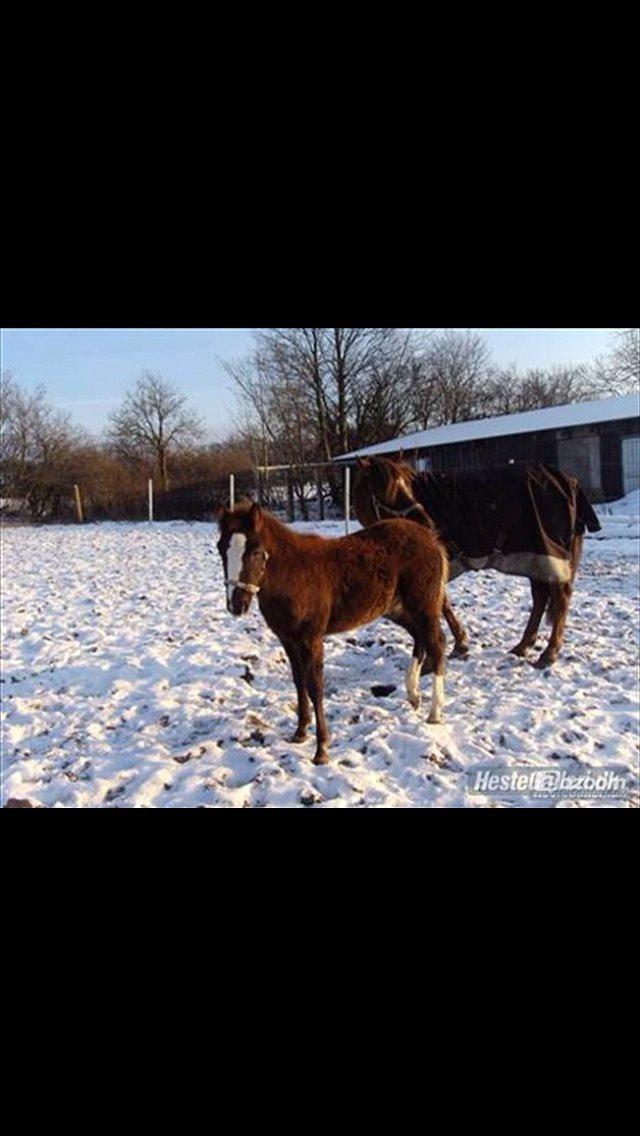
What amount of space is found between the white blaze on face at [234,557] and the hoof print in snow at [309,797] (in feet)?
2.97

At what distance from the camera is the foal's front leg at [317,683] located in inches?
104

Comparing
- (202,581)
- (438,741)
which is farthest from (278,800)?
(202,581)

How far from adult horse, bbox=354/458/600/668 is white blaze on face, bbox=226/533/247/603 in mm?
1059

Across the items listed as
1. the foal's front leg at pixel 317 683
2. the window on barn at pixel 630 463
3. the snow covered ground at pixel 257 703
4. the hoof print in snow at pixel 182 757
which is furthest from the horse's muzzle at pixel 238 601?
the window on barn at pixel 630 463

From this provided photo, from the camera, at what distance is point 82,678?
3785 mm

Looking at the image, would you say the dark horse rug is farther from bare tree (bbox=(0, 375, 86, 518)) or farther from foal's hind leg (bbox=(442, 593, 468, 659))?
bare tree (bbox=(0, 375, 86, 518))

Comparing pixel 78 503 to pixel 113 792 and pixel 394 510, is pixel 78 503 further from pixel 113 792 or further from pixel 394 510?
pixel 394 510

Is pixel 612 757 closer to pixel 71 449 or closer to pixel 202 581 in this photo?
pixel 71 449

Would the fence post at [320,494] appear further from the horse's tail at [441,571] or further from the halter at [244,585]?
the halter at [244,585]

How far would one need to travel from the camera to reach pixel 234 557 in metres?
2.22

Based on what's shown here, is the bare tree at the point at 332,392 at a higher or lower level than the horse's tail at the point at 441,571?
higher

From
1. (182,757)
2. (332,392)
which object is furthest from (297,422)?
(182,757)

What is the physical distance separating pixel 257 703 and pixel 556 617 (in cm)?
194
